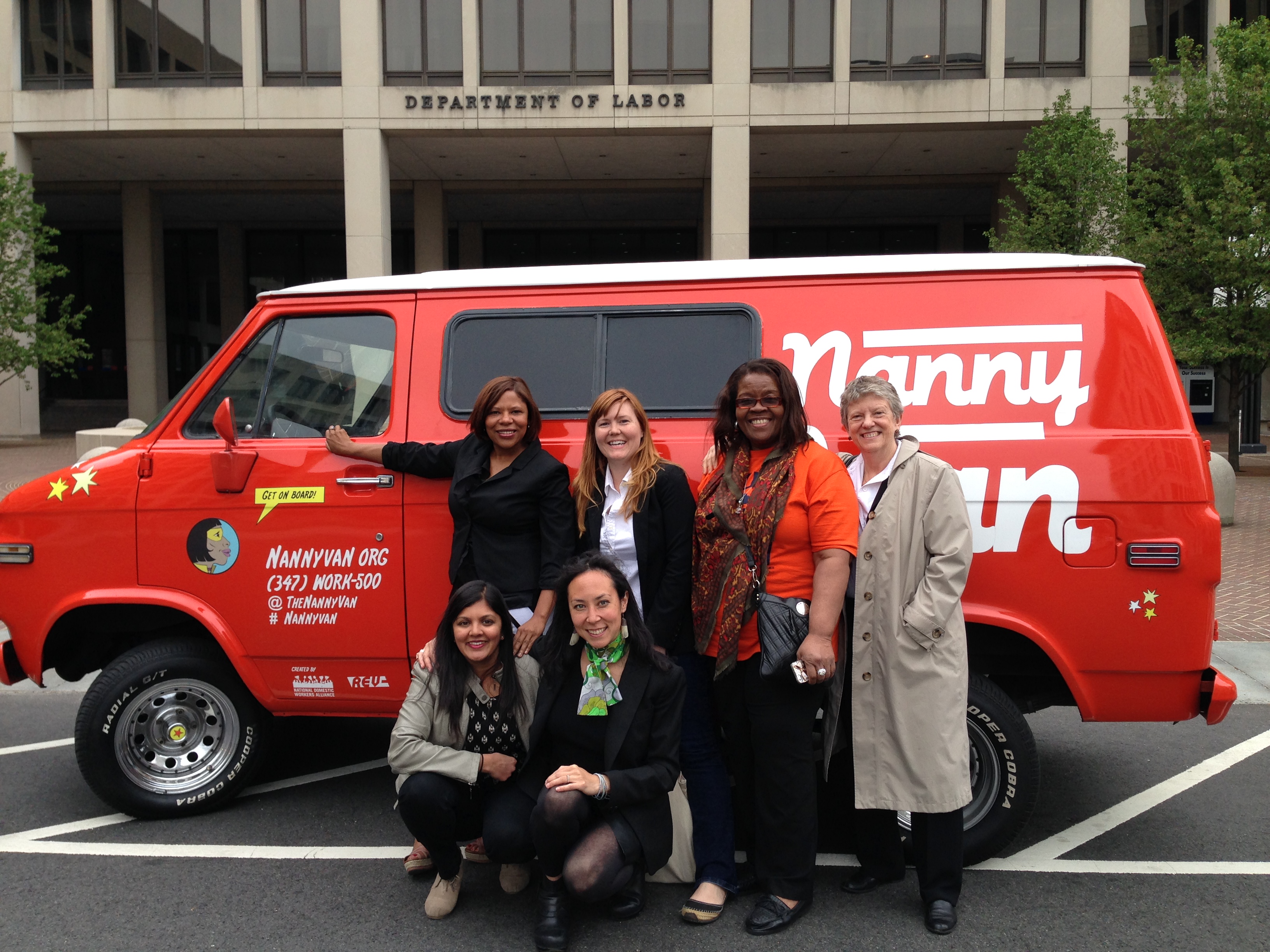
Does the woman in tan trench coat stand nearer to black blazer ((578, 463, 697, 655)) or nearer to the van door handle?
black blazer ((578, 463, 697, 655))

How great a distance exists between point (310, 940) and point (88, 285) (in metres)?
35.6

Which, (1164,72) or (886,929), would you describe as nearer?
(886,929)

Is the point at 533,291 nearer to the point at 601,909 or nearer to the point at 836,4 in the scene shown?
the point at 601,909

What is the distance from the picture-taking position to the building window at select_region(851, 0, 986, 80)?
69.3 feet

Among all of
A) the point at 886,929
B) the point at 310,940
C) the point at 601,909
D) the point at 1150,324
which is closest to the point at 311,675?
the point at 310,940

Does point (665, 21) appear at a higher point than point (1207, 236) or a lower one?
higher

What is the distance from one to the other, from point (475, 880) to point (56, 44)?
83.4 feet

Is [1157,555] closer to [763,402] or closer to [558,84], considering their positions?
A: [763,402]

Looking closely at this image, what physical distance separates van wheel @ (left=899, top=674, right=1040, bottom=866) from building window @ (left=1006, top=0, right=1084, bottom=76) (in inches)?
830

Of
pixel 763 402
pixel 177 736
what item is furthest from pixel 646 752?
pixel 177 736

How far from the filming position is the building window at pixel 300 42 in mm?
21750

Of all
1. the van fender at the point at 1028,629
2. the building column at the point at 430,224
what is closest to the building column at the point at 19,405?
the building column at the point at 430,224

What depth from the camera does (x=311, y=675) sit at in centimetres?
419

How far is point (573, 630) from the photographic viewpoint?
347 centimetres
